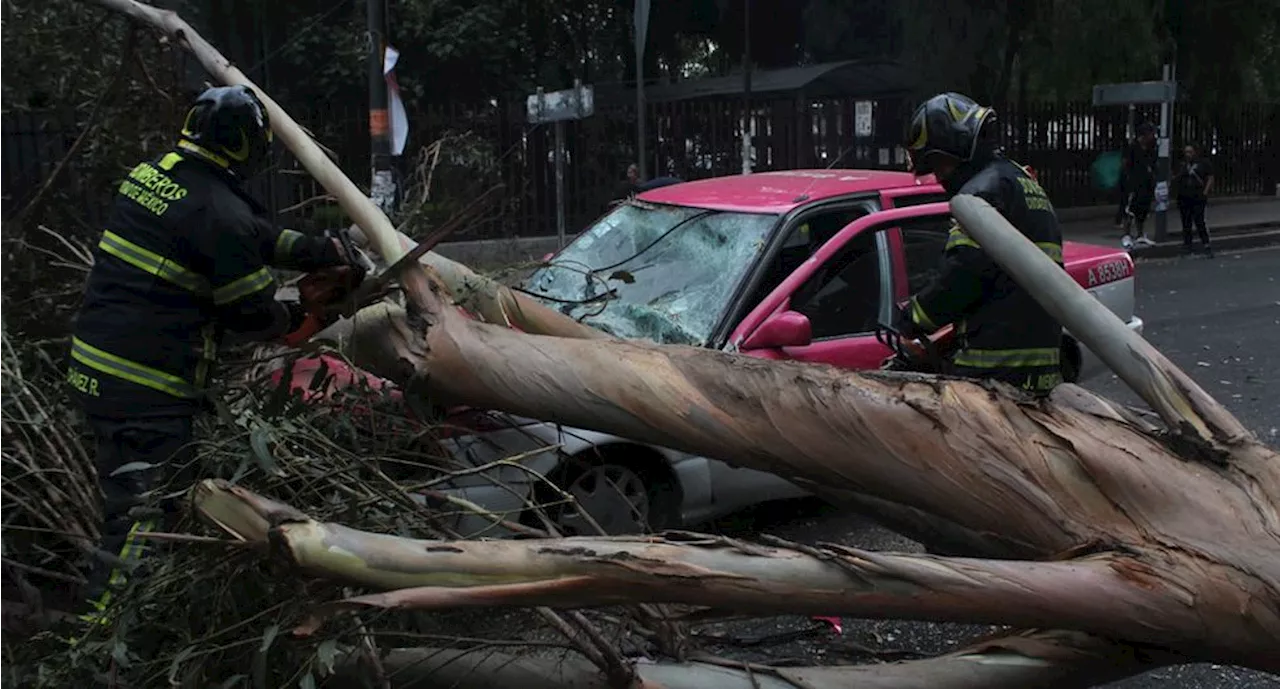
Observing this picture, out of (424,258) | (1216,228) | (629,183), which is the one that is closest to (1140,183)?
(1216,228)

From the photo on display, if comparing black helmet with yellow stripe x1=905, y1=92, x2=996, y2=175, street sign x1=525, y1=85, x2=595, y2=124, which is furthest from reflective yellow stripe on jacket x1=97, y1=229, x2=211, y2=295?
street sign x1=525, y1=85, x2=595, y2=124

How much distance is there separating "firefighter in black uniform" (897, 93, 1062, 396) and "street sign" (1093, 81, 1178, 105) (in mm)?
12914

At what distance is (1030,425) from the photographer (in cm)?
270

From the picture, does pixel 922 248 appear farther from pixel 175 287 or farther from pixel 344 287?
pixel 175 287

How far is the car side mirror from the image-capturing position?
4684 mm

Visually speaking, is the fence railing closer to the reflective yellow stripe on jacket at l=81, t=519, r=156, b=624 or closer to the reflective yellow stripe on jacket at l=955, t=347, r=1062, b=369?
the reflective yellow stripe on jacket at l=955, t=347, r=1062, b=369

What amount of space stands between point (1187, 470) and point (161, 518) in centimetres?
258

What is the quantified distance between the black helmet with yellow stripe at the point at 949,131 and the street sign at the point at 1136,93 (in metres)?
13.1

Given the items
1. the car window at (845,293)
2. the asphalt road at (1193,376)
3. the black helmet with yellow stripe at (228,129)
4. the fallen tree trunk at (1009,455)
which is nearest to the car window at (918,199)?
the car window at (845,293)

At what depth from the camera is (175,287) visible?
3.60 m

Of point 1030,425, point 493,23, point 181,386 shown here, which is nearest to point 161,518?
point 181,386

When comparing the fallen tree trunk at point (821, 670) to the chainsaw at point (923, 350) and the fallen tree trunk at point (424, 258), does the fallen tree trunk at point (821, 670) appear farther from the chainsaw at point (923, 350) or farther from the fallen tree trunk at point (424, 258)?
the chainsaw at point (923, 350)

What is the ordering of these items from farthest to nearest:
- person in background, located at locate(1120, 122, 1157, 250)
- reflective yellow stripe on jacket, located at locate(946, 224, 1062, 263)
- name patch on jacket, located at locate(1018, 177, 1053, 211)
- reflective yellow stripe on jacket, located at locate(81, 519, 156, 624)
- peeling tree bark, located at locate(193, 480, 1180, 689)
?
person in background, located at locate(1120, 122, 1157, 250), name patch on jacket, located at locate(1018, 177, 1053, 211), reflective yellow stripe on jacket, located at locate(946, 224, 1062, 263), reflective yellow stripe on jacket, located at locate(81, 519, 156, 624), peeling tree bark, located at locate(193, 480, 1180, 689)

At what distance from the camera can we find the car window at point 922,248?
5328mm
